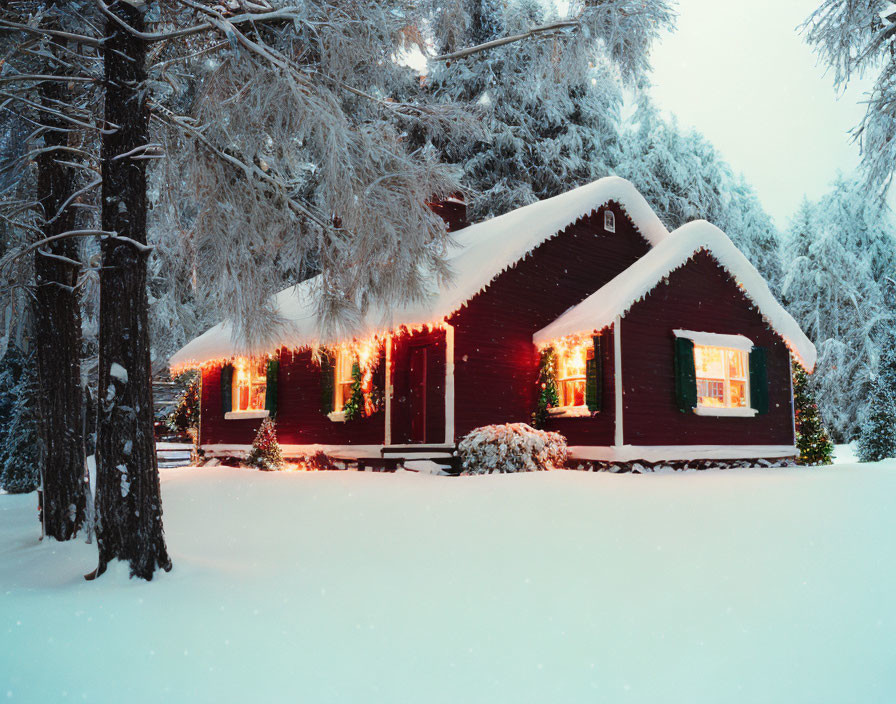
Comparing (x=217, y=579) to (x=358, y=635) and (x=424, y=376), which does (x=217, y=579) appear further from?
(x=424, y=376)

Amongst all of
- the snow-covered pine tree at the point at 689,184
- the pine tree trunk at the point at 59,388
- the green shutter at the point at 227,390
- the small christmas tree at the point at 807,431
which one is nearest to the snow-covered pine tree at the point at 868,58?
the pine tree trunk at the point at 59,388

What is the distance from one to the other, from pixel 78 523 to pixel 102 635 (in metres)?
4.25


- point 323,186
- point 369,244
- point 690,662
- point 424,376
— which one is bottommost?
point 690,662

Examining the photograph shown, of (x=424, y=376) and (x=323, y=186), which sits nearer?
(x=323, y=186)

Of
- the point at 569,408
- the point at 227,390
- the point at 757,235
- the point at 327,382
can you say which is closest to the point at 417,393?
the point at 327,382

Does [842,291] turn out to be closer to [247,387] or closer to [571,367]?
[571,367]

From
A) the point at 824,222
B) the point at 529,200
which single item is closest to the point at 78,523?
the point at 529,200

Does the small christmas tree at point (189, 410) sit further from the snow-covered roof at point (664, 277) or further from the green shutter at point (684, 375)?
the green shutter at point (684, 375)

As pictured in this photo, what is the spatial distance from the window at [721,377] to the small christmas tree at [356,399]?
6624mm

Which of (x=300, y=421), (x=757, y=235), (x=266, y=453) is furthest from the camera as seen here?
(x=757, y=235)

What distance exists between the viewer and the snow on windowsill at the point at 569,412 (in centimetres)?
1362

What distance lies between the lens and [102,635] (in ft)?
15.0

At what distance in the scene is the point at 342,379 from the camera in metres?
15.4

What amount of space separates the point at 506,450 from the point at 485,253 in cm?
420
